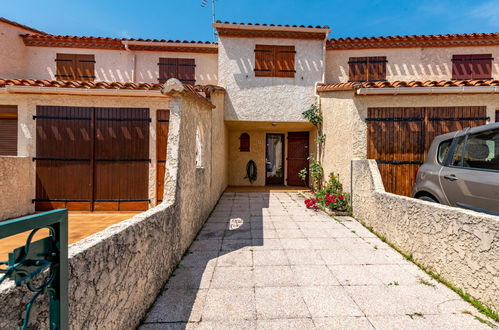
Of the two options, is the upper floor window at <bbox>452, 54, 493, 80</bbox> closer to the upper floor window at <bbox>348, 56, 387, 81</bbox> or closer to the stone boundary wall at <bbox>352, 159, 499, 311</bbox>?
the upper floor window at <bbox>348, 56, 387, 81</bbox>

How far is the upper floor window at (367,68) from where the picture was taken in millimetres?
8477

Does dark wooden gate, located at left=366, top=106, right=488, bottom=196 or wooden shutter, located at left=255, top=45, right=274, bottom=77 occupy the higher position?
wooden shutter, located at left=255, top=45, right=274, bottom=77

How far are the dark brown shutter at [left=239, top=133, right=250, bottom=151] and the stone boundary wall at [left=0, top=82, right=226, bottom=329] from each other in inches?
241

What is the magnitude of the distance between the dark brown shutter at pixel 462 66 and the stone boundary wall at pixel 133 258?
Answer: 10.2 metres

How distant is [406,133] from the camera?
5383mm

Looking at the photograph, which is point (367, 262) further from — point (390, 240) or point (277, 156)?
point (277, 156)

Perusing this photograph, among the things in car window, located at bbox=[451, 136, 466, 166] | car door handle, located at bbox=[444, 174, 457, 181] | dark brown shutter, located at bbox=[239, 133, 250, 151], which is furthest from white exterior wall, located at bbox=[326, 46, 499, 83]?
car door handle, located at bbox=[444, 174, 457, 181]

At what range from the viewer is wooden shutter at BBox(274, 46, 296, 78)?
8.03m

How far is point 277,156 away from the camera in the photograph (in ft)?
34.6

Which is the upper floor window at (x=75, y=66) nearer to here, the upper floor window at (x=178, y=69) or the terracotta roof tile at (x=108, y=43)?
the terracotta roof tile at (x=108, y=43)

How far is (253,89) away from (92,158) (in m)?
5.61

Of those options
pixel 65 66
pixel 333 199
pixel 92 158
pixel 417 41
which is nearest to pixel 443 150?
pixel 333 199

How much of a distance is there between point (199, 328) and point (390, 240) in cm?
367

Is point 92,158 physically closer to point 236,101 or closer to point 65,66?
point 236,101
